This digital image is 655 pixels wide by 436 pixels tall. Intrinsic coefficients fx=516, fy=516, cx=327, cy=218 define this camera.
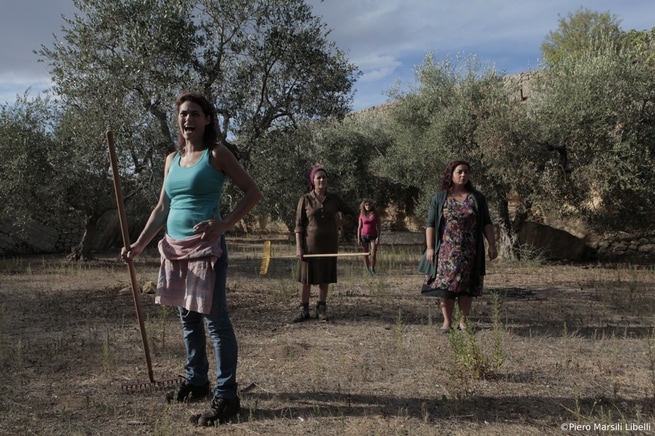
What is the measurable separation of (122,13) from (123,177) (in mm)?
3467

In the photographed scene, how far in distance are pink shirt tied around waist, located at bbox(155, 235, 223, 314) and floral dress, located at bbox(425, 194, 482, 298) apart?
8.69 ft

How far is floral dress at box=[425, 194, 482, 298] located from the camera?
494 centimetres

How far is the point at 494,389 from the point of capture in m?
3.66

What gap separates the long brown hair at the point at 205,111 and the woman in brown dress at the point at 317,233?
2.62 metres

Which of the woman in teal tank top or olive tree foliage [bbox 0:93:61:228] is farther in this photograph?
olive tree foliage [bbox 0:93:61:228]

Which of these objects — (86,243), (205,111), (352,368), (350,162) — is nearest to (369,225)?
(352,368)

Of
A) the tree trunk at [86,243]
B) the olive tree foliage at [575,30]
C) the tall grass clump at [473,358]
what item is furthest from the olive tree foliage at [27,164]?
the olive tree foliage at [575,30]

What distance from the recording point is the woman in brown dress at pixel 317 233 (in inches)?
229

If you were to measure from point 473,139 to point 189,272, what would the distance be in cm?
1049

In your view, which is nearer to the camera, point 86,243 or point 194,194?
point 194,194

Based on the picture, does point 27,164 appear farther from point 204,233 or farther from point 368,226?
point 204,233

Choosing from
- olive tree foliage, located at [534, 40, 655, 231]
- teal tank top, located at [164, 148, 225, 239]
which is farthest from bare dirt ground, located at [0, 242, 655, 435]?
olive tree foliage, located at [534, 40, 655, 231]

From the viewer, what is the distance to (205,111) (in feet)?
10.3

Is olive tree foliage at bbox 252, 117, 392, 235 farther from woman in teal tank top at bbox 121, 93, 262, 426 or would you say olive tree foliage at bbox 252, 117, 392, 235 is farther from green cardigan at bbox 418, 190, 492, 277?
woman in teal tank top at bbox 121, 93, 262, 426
